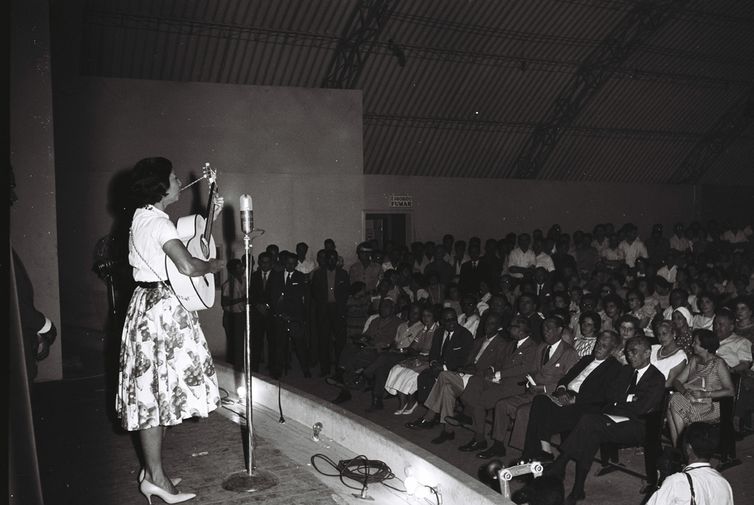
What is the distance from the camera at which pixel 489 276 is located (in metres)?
9.73

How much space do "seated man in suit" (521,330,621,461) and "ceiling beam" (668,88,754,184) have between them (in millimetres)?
12116

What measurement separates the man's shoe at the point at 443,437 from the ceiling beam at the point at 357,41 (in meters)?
7.21

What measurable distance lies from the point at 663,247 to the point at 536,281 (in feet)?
12.1

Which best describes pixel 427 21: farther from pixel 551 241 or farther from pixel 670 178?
pixel 670 178

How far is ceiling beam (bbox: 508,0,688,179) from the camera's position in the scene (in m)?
12.4

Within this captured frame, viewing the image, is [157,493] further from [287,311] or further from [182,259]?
[287,311]

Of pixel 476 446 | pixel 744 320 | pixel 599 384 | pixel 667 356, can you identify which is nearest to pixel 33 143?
pixel 476 446

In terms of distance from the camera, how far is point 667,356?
516cm

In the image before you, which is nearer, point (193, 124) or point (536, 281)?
point (536, 281)

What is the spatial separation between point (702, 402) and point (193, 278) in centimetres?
358

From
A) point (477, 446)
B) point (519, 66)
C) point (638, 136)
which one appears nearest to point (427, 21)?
point (519, 66)

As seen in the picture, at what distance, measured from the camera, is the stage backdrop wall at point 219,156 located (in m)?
9.31

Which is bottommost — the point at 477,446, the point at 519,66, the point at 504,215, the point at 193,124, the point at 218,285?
the point at 477,446

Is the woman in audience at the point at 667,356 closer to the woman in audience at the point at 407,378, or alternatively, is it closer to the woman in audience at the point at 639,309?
the woman in audience at the point at 639,309
